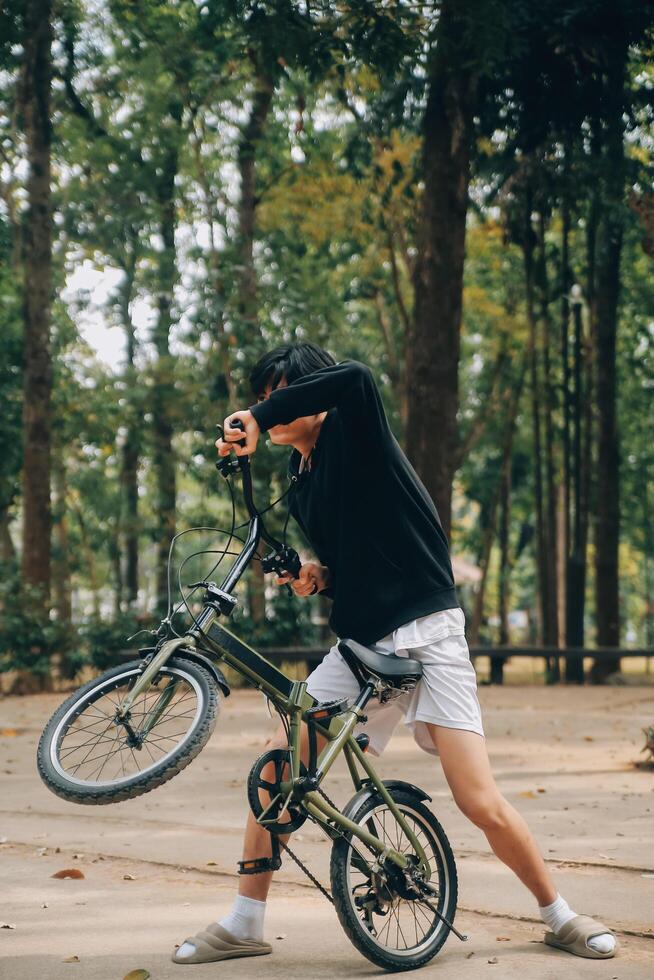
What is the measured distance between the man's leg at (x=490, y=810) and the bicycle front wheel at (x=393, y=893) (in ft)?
0.84

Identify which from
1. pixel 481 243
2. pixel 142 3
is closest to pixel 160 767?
pixel 142 3

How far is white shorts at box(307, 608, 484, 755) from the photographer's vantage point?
3893 mm

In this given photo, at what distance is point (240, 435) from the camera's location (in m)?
3.46

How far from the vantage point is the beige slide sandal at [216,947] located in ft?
13.0

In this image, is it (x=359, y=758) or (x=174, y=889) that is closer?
(x=359, y=758)

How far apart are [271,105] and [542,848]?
54.4 feet

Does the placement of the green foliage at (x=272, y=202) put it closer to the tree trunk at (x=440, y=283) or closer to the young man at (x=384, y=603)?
the tree trunk at (x=440, y=283)

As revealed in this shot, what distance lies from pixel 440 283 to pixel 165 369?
9117 mm

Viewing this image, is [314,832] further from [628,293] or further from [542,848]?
[628,293]

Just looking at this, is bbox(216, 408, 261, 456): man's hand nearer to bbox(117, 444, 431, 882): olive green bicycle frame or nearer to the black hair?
bbox(117, 444, 431, 882): olive green bicycle frame

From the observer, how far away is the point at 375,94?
17500 mm

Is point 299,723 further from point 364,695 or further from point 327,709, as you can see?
point 364,695

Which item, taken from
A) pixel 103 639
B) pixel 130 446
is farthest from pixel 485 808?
pixel 130 446

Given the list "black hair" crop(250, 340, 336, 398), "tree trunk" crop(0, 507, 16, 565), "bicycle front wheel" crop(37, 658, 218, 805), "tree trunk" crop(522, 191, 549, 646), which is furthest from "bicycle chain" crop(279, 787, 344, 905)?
"tree trunk" crop(0, 507, 16, 565)
